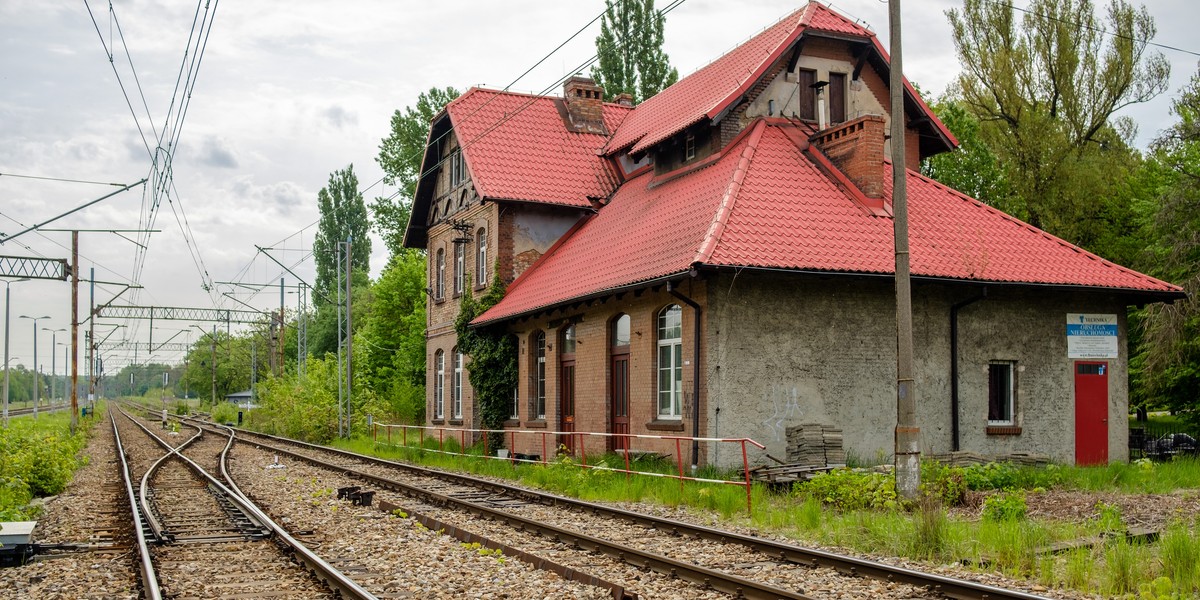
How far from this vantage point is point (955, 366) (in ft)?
62.7

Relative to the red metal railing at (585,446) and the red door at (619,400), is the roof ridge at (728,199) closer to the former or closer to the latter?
the red metal railing at (585,446)

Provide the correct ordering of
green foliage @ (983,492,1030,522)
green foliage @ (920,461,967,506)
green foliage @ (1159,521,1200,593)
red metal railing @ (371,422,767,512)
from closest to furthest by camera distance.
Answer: green foliage @ (1159,521,1200,593)
green foliage @ (983,492,1030,522)
green foliage @ (920,461,967,506)
red metal railing @ (371,422,767,512)

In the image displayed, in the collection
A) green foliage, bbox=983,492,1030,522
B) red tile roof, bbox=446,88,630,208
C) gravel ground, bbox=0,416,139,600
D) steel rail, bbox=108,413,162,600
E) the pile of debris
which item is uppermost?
red tile roof, bbox=446,88,630,208

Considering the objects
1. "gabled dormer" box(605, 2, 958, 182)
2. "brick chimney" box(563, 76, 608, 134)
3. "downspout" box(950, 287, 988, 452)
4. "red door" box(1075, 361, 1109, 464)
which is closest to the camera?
"downspout" box(950, 287, 988, 452)

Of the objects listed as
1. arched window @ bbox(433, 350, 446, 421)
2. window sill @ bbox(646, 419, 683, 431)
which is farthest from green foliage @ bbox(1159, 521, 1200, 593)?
arched window @ bbox(433, 350, 446, 421)

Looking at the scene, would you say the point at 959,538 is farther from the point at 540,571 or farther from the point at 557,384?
the point at 557,384

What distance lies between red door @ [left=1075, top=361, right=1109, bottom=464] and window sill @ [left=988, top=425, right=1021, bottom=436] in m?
1.46

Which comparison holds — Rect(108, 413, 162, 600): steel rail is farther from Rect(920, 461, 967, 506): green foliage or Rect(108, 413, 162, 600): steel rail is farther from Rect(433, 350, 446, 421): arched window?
Rect(433, 350, 446, 421): arched window

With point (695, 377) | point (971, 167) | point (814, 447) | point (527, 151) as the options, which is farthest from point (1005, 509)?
point (971, 167)

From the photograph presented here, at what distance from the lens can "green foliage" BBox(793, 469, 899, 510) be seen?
43.9 ft

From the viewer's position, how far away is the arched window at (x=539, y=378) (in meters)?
25.5

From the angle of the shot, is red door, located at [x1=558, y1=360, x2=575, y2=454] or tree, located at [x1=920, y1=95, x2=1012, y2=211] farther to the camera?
tree, located at [x1=920, y1=95, x2=1012, y2=211]

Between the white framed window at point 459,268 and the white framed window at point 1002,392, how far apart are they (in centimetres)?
1485

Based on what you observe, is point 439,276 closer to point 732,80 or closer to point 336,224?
point 732,80
